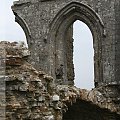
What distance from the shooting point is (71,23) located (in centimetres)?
1573

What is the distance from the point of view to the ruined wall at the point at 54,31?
47.6ft

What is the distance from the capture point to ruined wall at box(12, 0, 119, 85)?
14.5 meters

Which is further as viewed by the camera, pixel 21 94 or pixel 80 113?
pixel 80 113

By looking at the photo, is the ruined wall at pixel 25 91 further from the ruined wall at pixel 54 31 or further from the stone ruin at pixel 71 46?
the ruined wall at pixel 54 31

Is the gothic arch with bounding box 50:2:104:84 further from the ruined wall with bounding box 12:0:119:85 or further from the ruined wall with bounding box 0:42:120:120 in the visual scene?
the ruined wall with bounding box 0:42:120:120

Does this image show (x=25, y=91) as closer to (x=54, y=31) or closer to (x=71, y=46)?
(x=54, y=31)

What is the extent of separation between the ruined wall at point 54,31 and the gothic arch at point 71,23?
4 cm

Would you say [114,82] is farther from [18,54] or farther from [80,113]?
[18,54]

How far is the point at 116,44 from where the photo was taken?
47.5 ft

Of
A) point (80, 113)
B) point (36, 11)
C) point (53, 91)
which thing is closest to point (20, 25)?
point (36, 11)

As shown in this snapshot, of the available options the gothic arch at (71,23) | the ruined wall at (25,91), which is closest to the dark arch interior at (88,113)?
the gothic arch at (71,23)

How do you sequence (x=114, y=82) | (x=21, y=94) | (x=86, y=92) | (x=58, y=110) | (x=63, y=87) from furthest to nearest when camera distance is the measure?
(x=114, y=82) → (x=86, y=92) → (x=63, y=87) → (x=58, y=110) → (x=21, y=94)

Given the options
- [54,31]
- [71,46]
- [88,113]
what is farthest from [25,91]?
[71,46]

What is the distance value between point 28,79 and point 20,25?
980 cm
